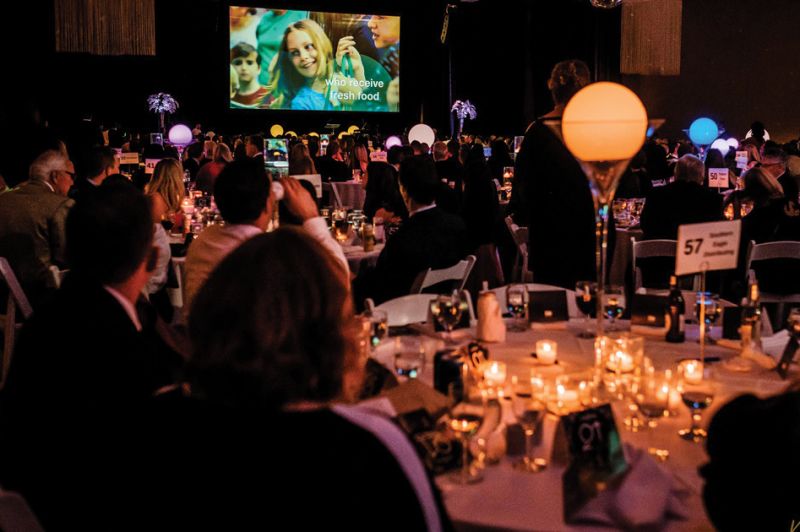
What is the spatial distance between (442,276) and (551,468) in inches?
90.6

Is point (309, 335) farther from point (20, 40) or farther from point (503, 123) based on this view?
point (503, 123)

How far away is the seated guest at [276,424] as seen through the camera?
1.18 meters

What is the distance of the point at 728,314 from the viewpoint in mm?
2805

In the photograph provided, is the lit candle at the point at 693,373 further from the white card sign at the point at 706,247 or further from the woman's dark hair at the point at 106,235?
the woman's dark hair at the point at 106,235

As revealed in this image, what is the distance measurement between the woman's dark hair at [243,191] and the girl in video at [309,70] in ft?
47.0

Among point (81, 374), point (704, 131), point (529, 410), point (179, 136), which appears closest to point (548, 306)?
point (529, 410)

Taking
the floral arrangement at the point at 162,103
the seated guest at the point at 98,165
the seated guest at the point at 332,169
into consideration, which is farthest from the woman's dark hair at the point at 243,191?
the floral arrangement at the point at 162,103

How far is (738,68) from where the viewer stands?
595 inches

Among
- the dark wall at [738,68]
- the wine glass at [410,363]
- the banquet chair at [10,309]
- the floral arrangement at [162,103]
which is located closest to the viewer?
the wine glass at [410,363]

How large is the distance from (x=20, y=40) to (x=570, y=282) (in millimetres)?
8383

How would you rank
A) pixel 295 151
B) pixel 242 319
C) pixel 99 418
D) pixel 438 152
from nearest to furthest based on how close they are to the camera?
pixel 242 319
pixel 99 418
pixel 295 151
pixel 438 152

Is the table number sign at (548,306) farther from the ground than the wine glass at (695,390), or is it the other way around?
the table number sign at (548,306)

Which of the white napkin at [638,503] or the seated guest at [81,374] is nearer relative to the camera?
the white napkin at [638,503]

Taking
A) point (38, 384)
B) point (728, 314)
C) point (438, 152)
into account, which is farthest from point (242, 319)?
point (438, 152)
